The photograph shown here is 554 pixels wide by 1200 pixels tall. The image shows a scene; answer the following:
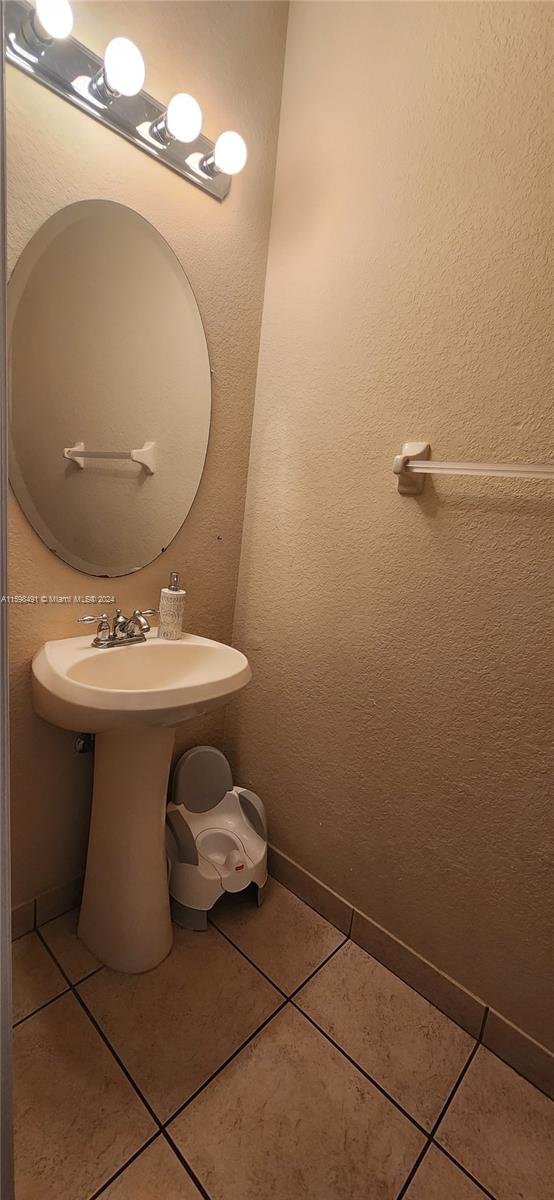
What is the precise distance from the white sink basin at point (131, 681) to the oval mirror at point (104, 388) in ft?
0.69

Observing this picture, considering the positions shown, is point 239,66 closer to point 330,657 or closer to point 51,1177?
point 330,657

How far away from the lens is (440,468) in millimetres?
963

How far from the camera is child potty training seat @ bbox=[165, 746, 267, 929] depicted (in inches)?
47.9

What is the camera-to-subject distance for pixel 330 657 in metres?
1.26

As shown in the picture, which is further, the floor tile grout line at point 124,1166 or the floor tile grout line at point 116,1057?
the floor tile grout line at point 116,1057

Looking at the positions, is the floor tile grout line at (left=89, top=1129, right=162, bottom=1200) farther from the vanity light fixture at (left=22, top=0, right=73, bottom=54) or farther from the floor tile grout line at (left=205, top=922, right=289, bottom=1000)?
the vanity light fixture at (left=22, top=0, right=73, bottom=54)

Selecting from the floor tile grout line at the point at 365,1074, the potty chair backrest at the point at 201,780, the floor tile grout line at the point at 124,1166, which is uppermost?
the potty chair backrest at the point at 201,780

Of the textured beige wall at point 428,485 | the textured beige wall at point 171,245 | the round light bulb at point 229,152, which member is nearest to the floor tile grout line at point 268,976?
the textured beige wall at point 428,485

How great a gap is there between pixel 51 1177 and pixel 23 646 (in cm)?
88

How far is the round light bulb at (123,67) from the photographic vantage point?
2.89 ft

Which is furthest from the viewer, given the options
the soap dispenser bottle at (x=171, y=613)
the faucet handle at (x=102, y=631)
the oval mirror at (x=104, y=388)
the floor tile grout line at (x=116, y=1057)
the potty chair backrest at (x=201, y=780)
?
the potty chair backrest at (x=201, y=780)

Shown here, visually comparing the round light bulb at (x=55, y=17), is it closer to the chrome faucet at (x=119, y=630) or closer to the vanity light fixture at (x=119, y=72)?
the vanity light fixture at (x=119, y=72)

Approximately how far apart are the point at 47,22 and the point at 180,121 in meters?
0.26

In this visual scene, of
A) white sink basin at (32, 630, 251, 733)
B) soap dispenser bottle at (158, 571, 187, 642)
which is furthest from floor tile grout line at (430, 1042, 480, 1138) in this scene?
soap dispenser bottle at (158, 571, 187, 642)
